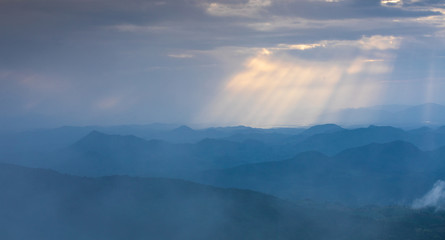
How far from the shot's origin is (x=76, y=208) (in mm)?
139875

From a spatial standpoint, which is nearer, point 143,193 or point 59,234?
point 59,234

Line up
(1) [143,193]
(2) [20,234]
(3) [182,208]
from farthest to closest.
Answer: (1) [143,193], (3) [182,208], (2) [20,234]

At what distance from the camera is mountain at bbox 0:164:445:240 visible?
404ft

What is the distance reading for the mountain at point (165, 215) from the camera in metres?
123

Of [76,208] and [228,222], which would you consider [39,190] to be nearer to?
[76,208]

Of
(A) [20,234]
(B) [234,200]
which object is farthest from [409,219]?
(A) [20,234]

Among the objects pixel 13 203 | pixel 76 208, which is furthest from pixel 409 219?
pixel 13 203

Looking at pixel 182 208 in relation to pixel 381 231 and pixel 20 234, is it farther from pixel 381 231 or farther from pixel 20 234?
pixel 381 231

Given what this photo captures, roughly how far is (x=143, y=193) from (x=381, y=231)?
3214 inches

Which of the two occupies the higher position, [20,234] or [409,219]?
[20,234]

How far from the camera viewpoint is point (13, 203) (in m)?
140

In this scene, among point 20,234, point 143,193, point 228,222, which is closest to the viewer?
point 20,234

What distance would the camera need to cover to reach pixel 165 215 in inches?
5290

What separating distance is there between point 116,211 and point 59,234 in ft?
67.6
